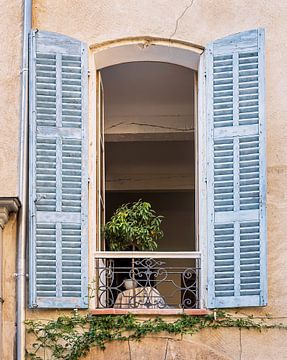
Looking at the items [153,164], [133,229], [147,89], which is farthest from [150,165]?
[133,229]

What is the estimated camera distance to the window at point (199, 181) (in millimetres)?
9195

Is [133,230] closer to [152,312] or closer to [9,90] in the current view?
[152,312]

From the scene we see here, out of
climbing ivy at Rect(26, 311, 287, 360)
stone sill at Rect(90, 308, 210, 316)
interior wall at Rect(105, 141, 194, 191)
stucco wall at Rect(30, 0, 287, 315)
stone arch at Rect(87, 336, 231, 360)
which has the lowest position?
stone arch at Rect(87, 336, 231, 360)

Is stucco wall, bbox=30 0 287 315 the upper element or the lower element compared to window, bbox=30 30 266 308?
upper

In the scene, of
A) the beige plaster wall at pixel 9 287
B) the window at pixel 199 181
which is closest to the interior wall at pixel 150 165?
the window at pixel 199 181

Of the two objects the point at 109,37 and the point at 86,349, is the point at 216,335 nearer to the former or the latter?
the point at 86,349

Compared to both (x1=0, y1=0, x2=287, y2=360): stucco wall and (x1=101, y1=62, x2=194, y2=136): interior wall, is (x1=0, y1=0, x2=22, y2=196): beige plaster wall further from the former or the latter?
(x1=101, y1=62, x2=194, y2=136): interior wall

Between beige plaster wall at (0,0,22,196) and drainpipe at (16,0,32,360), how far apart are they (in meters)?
0.07

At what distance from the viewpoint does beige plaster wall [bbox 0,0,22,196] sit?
9.37 meters

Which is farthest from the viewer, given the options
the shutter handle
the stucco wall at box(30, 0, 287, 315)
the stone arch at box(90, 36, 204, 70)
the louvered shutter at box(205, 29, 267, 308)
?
the stone arch at box(90, 36, 204, 70)

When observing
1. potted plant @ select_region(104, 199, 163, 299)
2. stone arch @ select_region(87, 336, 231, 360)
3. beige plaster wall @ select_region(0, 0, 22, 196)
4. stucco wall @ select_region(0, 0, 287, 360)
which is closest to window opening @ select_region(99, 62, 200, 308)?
potted plant @ select_region(104, 199, 163, 299)

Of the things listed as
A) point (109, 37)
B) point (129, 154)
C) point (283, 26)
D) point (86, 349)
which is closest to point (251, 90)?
point (283, 26)

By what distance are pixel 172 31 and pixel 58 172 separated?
1.80 meters

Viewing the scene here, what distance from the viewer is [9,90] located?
954 cm
